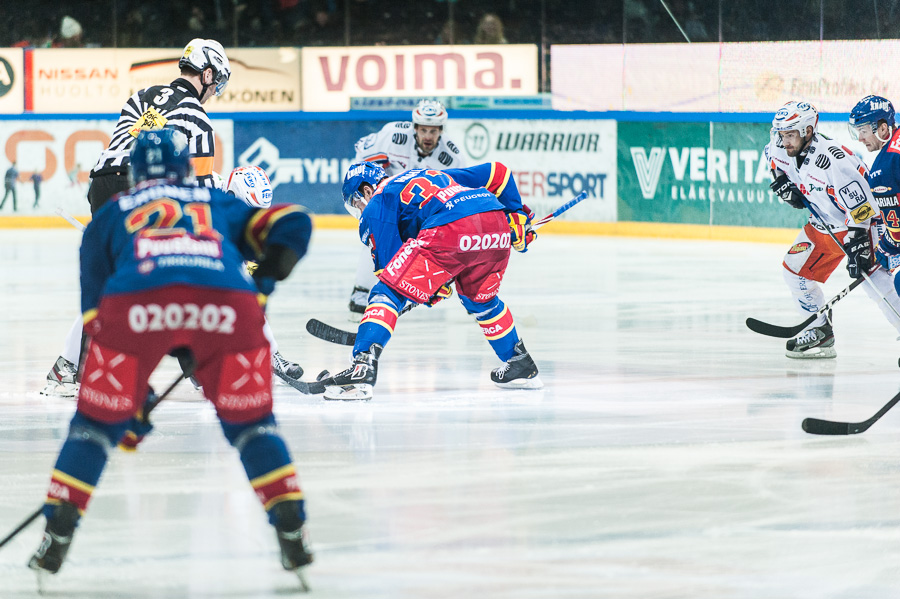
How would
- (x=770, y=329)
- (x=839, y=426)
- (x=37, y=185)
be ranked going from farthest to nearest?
1. (x=37, y=185)
2. (x=770, y=329)
3. (x=839, y=426)

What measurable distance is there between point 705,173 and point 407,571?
8.83 m

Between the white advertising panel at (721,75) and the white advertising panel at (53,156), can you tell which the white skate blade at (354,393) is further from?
the white advertising panel at (53,156)

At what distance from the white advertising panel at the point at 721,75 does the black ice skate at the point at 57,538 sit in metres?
9.14

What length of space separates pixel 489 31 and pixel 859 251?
10762 millimetres

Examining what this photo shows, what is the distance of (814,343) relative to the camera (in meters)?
6.15

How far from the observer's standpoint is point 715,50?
484 inches

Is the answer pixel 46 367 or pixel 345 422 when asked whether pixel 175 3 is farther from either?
pixel 345 422

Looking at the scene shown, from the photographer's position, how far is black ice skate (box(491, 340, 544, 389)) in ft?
17.5

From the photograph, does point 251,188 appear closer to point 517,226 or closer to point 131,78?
point 517,226

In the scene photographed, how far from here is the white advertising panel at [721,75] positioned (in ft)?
36.0

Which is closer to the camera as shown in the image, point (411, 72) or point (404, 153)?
point (404, 153)

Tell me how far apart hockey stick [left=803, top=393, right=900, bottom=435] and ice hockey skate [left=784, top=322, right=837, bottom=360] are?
1.67 metres

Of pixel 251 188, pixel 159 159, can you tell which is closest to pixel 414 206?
pixel 251 188

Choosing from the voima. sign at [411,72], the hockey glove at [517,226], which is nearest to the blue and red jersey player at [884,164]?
the hockey glove at [517,226]
